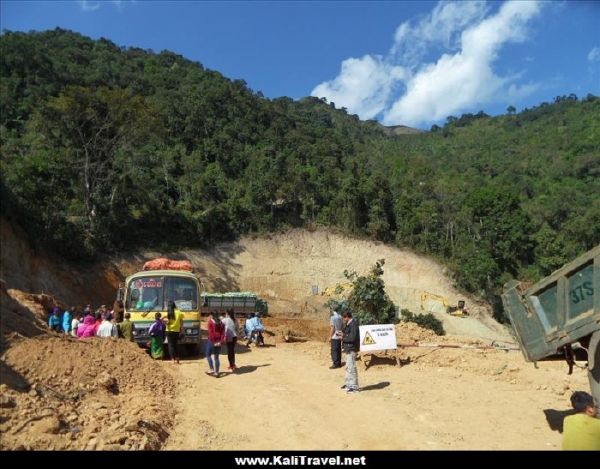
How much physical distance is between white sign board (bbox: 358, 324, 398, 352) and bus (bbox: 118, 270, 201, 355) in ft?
17.0

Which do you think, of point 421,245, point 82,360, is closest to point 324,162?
point 421,245

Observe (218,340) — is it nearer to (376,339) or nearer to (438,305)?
(376,339)

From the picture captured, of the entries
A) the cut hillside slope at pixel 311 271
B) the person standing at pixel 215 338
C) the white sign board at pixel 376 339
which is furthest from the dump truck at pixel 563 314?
the cut hillside slope at pixel 311 271

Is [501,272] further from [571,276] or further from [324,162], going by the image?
[571,276]

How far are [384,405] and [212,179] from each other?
44.3 m

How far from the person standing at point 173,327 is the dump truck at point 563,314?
9159mm

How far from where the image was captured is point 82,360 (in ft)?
32.7

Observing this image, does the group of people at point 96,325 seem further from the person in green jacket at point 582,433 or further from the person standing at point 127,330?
the person in green jacket at point 582,433

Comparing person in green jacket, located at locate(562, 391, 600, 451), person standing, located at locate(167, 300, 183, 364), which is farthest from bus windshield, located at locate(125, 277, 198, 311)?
person in green jacket, located at locate(562, 391, 600, 451)

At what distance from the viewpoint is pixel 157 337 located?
1408cm

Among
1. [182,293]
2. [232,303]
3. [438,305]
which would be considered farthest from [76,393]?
[438,305]

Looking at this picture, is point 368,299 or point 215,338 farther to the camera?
point 368,299

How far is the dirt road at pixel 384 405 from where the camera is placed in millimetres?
7434
